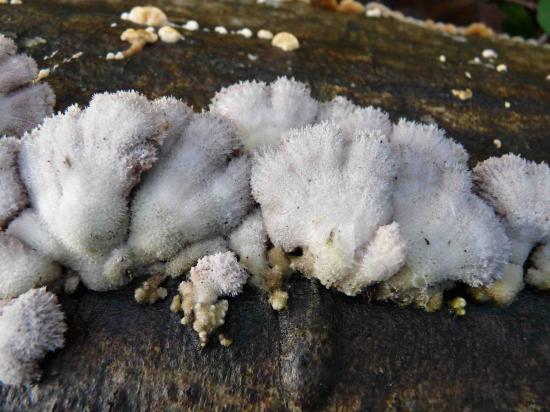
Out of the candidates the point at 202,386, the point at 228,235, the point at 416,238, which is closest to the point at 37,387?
the point at 202,386

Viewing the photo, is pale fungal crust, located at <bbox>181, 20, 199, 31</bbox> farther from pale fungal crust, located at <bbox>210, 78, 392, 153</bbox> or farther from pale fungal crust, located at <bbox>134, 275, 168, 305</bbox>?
pale fungal crust, located at <bbox>134, 275, 168, 305</bbox>

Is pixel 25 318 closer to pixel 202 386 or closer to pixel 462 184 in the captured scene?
pixel 202 386

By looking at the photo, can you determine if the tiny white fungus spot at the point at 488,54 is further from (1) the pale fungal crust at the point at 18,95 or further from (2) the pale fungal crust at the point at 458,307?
(1) the pale fungal crust at the point at 18,95

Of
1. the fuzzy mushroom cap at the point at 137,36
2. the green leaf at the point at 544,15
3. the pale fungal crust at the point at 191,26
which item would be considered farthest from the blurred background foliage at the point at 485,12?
the fuzzy mushroom cap at the point at 137,36

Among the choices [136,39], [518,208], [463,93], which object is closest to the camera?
[518,208]

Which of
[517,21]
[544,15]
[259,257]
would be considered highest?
[259,257]

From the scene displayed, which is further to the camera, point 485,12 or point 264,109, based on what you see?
point 485,12

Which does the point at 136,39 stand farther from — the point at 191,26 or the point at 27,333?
the point at 27,333

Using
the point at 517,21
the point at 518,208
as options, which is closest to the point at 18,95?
the point at 518,208
